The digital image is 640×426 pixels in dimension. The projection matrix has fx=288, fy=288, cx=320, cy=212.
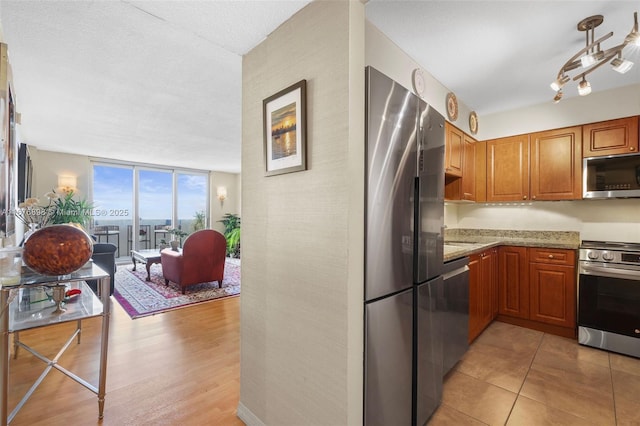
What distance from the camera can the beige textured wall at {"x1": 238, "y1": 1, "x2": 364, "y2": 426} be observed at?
1.21m

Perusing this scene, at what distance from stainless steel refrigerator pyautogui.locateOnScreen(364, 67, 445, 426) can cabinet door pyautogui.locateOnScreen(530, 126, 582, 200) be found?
221 cm

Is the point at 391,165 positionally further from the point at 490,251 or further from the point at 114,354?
the point at 114,354

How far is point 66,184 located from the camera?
19.7ft

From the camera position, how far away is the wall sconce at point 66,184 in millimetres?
5957

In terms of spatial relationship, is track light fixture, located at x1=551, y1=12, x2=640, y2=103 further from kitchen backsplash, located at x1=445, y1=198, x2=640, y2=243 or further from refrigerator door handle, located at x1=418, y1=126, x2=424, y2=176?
kitchen backsplash, located at x1=445, y1=198, x2=640, y2=243

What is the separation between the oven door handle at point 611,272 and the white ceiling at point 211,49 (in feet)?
5.81

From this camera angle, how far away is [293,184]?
1448mm

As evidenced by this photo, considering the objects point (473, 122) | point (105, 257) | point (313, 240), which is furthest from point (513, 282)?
point (105, 257)

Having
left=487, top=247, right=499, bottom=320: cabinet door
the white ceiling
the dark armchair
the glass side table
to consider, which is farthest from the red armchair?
left=487, top=247, right=499, bottom=320: cabinet door

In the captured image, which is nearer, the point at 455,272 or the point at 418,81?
the point at 455,272

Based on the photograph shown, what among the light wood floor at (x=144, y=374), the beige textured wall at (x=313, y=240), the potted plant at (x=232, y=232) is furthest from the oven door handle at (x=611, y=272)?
the potted plant at (x=232, y=232)

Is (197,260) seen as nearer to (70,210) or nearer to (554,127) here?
(70,210)

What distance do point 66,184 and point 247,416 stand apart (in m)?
6.75

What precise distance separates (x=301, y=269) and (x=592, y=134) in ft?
11.2
